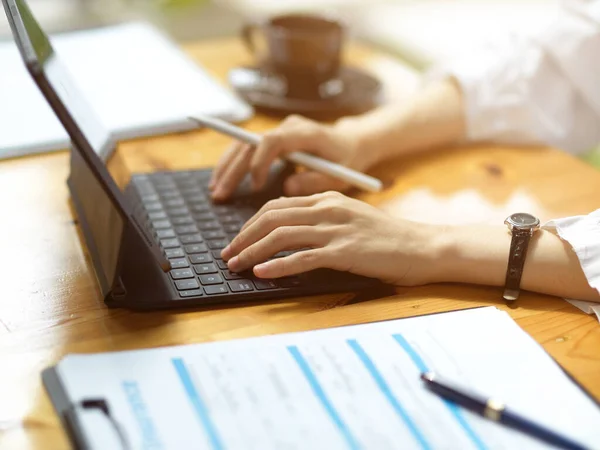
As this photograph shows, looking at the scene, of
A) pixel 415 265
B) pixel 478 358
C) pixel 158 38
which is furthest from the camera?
pixel 158 38

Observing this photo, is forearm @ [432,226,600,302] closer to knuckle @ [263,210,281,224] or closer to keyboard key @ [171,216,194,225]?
knuckle @ [263,210,281,224]

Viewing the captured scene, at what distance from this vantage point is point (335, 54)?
115 cm

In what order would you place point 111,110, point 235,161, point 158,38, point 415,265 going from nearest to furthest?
point 415,265
point 235,161
point 111,110
point 158,38

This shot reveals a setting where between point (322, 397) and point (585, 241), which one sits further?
point (585, 241)

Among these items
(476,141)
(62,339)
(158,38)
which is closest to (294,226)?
(62,339)

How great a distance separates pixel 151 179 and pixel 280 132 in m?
0.16

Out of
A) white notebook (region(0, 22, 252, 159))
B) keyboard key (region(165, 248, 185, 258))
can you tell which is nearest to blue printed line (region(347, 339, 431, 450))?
Answer: keyboard key (region(165, 248, 185, 258))

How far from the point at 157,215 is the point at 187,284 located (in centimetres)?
15

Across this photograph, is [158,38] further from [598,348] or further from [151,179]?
[598,348]

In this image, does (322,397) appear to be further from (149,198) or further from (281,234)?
(149,198)

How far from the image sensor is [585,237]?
73 cm

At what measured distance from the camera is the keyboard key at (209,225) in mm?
798

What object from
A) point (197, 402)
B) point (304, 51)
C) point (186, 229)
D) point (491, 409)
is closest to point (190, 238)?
point (186, 229)

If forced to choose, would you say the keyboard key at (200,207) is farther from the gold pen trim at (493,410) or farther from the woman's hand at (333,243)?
the gold pen trim at (493,410)
